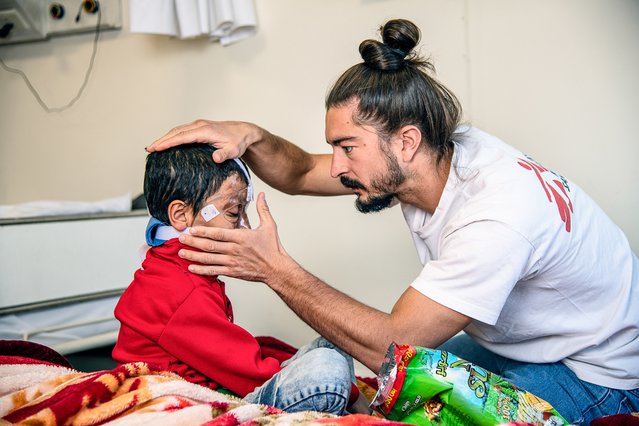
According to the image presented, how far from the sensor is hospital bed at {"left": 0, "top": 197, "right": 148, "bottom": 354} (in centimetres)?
178

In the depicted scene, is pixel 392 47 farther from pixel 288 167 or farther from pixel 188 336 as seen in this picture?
pixel 188 336

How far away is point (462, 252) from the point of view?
1.10m

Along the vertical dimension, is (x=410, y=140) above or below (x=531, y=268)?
above

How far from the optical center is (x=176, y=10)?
223cm

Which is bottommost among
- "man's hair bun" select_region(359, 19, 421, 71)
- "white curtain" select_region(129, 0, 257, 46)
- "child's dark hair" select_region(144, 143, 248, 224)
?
"child's dark hair" select_region(144, 143, 248, 224)

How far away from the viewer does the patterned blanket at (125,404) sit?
76 cm

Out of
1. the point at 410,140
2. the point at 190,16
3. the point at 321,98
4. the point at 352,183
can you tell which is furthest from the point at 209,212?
the point at 190,16

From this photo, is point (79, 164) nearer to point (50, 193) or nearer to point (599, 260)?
point (50, 193)

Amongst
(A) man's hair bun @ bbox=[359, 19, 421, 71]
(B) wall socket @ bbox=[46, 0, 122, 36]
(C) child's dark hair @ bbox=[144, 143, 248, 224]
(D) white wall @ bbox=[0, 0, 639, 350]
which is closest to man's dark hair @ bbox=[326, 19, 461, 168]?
(A) man's hair bun @ bbox=[359, 19, 421, 71]

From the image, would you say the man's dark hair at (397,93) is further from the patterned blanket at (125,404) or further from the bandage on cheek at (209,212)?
the patterned blanket at (125,404)

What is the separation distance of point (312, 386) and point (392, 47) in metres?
0.81

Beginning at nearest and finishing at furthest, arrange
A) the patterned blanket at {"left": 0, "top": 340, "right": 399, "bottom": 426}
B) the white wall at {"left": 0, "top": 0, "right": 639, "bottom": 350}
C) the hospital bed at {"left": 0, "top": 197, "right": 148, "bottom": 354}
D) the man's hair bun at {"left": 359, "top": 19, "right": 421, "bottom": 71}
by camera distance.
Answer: the patterned blanket at {"left": 0, "top": 340, "right": 399, "bottom": 426}, the man's hair bun at {"left": 359, "top": 19, "right": 421, "bottom": 71}, the hospital bed at {"left": 0, "top": 197, "right": 148, "bottom": 354}, the white wall at {"left": 0, "top": 0, "right": 639, "bottom": 350}

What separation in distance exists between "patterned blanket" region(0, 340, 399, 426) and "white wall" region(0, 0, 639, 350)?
56.2 inches

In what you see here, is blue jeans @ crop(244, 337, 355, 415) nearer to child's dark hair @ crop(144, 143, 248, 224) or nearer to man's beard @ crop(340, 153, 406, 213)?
child's dark hair @ crop(144, 143, 248, 224)
